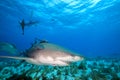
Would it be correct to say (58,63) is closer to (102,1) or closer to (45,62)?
(45,62)

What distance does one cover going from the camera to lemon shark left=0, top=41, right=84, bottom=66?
8.54ft

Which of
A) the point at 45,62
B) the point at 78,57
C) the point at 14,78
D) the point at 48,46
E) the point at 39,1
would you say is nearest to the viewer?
the point at 78,57

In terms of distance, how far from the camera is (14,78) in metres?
5.48

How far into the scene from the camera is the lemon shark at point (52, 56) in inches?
103

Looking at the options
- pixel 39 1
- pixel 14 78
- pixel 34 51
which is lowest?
pixel 14 78

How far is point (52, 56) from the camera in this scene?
2691 millimetres

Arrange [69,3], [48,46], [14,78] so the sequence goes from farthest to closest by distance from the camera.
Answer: [69,3] → [14,78] → [48,46]

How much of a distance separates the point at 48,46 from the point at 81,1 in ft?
90.0

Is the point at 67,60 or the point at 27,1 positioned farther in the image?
the point at 27,1

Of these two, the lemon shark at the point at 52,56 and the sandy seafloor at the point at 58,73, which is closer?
the lemon shark at the point at 52,56

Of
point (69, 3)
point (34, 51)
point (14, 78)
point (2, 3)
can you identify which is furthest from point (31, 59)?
point (2, 3)

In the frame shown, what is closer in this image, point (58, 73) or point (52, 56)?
point (52, 56)

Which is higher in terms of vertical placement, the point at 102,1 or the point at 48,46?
the point at 102,1

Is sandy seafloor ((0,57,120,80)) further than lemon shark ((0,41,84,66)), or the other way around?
sandy seafloor ((0,57,120,80))
